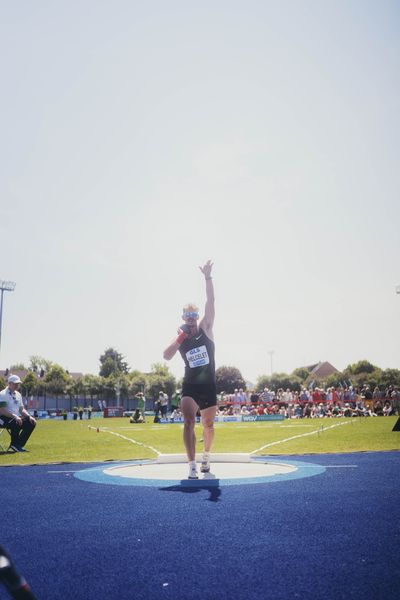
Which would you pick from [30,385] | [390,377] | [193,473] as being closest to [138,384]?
[30,385]

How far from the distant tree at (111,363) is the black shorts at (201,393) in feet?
378

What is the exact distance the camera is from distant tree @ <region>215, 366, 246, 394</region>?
96500 mm

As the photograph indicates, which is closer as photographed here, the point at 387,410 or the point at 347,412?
the point at 387,410

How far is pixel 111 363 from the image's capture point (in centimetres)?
12206

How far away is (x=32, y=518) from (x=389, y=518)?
2.82m

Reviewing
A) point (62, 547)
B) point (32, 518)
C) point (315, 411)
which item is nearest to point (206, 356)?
point (32, 518)

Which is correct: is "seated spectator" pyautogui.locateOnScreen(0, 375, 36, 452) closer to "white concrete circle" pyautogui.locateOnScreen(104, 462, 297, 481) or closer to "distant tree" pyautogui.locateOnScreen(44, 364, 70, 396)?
"white concrete circle" pyautogui.locateOnScreen(104, 462, 297, 481)

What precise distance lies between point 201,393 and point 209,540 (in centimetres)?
319

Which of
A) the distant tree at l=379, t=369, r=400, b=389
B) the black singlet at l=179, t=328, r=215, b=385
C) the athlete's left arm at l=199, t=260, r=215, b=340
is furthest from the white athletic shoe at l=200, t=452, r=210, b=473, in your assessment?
the distant tree at l=379, t=369, r=400, b=389

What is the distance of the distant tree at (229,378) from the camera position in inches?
3799

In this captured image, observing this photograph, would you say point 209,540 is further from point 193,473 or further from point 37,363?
point 37,363

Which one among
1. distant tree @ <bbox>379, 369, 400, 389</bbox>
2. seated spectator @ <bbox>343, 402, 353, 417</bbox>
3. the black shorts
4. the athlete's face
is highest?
distant tree @ <bbox>379, 369, 400, 389</bbox>

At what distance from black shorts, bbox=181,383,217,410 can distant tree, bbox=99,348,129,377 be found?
115 meters

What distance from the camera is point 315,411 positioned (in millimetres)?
31875
